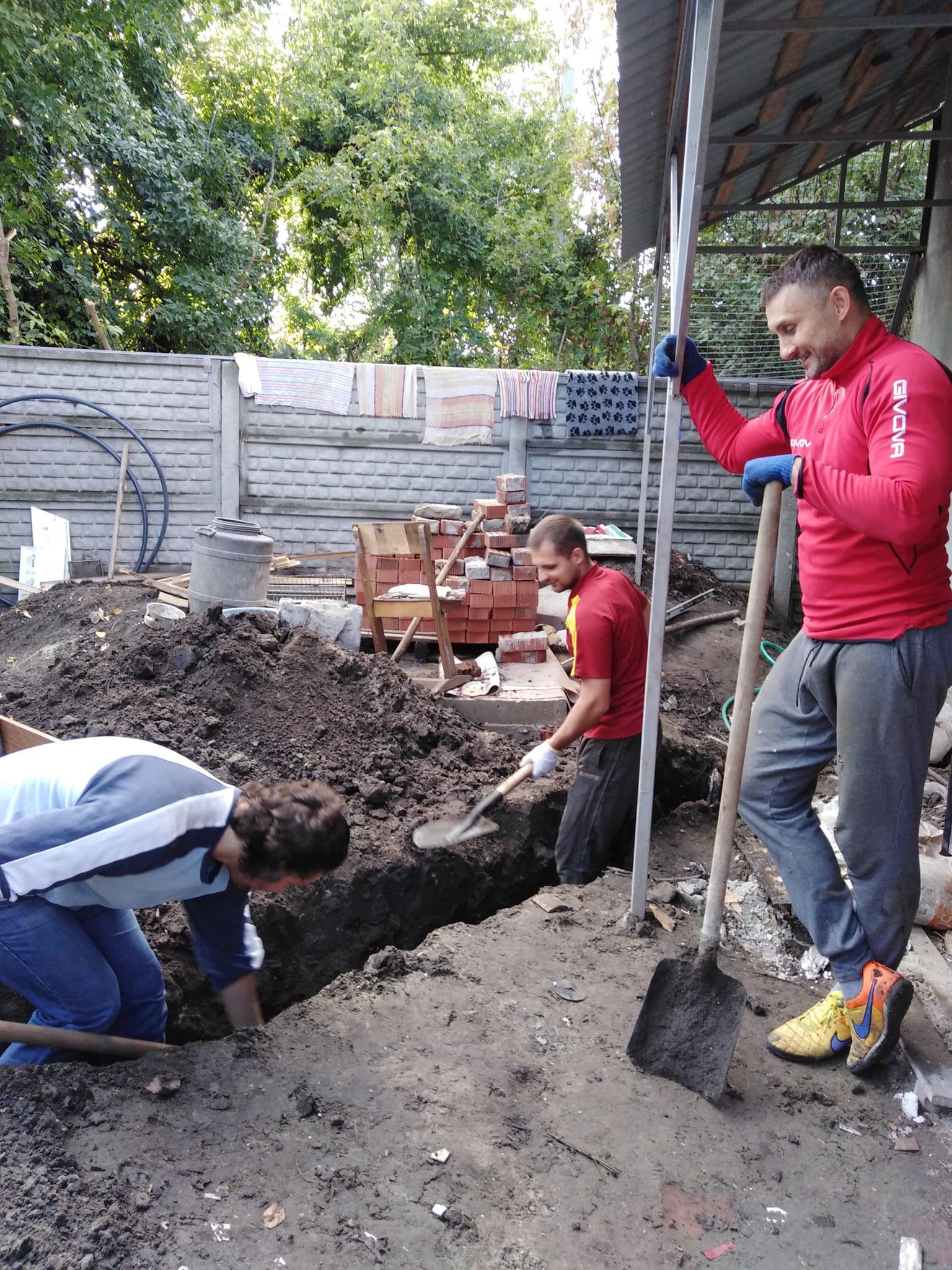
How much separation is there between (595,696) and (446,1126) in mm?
1556

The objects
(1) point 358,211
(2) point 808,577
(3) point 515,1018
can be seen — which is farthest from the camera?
(1) point 358,211

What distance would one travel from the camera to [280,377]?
9.23 metres

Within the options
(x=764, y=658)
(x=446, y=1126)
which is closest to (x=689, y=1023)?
(x=446, y=1126)

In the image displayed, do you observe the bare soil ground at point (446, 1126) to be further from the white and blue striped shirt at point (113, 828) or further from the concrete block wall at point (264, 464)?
the concrete block wall at point (264, 464)

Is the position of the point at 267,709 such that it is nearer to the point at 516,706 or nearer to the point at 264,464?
the point at 516,706

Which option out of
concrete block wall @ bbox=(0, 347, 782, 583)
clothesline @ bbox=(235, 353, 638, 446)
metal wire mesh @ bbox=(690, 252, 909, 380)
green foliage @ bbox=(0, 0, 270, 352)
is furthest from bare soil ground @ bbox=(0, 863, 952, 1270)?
green foliage @ bbox=(0, 0, 270, 352)

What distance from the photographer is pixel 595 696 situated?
3.41 metres

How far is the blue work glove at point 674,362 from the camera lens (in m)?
2.88

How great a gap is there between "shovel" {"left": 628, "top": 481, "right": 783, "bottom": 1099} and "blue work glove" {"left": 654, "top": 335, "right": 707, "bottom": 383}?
627mm

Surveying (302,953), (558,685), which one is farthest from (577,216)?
(302,953)

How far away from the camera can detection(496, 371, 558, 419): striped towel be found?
30.5ft

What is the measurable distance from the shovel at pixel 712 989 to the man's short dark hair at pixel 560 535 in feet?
3.35

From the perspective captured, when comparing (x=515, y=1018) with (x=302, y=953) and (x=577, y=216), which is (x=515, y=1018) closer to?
(x=302, y=953)

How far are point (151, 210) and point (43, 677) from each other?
992 cm
